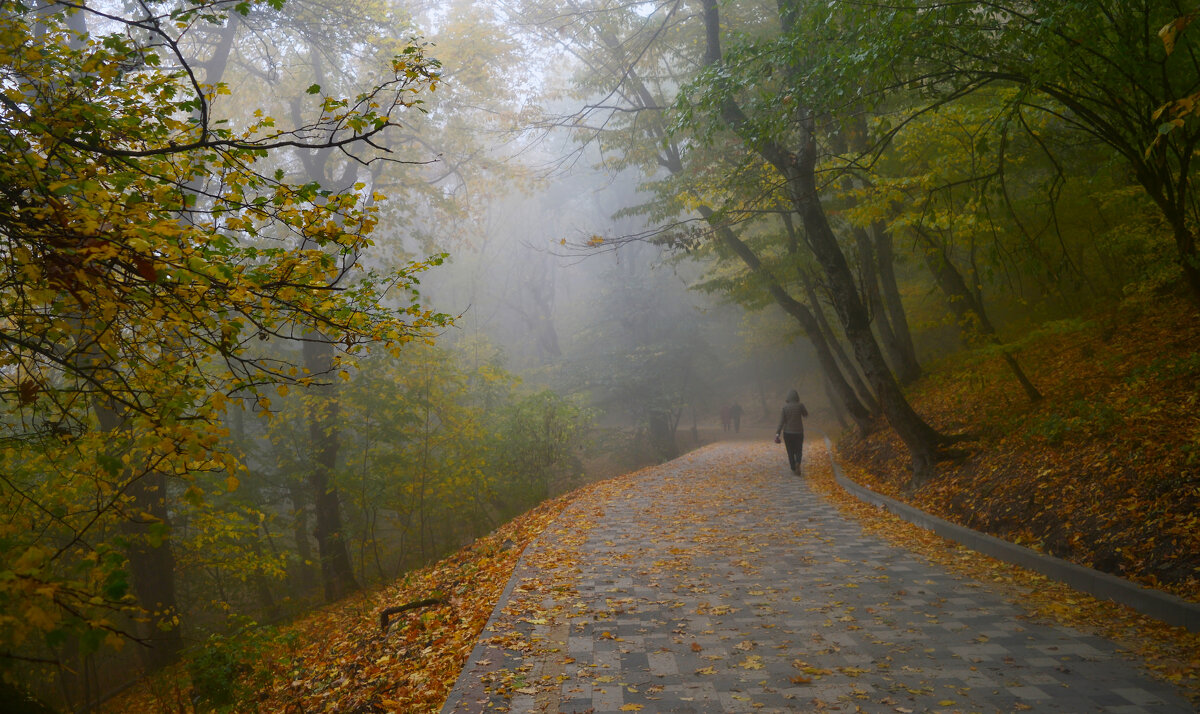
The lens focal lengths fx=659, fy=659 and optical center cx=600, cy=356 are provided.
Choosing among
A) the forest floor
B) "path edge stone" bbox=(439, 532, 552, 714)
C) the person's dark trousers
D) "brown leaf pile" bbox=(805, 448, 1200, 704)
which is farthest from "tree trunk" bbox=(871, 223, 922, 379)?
"path edge stone" bbox=(439, 532, 552, 714)

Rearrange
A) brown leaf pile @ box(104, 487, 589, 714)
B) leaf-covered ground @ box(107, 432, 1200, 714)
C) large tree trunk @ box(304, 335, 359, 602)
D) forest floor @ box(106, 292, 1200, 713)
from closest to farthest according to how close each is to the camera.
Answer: leaf-covered ground @ box(107, 432, 1200, 714)
brown leaf pile @ box(104, 487, 589, 714)
forest floor @ box(106, 292, 1200, 713)
large tree trunk @ box(304, 335, 359, 602)

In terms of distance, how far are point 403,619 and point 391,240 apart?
14771 millimetres

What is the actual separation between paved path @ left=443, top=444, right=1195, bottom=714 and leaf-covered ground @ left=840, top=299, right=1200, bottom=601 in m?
1.04

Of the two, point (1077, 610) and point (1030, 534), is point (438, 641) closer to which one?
point (1077, 610)

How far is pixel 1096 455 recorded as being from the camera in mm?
6668

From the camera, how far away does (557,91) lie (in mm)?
20406

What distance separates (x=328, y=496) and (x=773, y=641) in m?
13.1

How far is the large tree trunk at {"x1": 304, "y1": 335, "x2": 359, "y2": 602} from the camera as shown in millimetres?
14648

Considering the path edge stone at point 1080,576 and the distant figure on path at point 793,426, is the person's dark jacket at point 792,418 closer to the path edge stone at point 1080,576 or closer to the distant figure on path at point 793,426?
the distant figure on path at point 793,426

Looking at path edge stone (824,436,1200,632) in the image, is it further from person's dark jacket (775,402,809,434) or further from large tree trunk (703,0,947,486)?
person's dark jacket (775,402,809,434)

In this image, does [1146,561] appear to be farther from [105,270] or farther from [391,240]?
[391,240]

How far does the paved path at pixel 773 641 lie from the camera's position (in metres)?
3.70

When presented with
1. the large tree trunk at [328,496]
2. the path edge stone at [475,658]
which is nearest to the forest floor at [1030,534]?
the path edge stone at [475,658]

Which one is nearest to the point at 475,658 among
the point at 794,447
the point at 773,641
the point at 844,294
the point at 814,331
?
the point at 773,641
